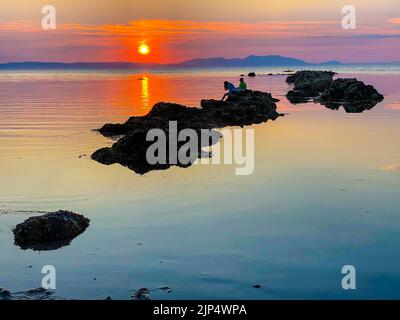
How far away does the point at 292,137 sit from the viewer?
33.8 metres

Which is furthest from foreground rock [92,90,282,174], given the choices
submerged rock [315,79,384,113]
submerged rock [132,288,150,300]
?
submerged rock [315,79,384,113]

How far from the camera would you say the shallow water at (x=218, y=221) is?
40.1 feet

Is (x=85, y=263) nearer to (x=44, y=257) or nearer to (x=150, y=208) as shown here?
(x=44, y=257)

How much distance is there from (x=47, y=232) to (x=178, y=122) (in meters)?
18.9

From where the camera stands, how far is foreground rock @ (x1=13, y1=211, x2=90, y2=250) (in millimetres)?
14758

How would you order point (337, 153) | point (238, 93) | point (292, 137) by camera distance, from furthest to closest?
point (238, 93)
point (292, 137)
point (337, 153)

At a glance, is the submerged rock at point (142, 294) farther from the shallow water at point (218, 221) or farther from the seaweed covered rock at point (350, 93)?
the seaweed covered rock at point (350, 93)

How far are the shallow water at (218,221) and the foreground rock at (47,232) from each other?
39 cm

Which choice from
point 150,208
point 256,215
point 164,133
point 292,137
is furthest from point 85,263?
point 292,137

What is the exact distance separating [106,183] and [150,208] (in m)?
4.05

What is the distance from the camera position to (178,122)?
1309 inches

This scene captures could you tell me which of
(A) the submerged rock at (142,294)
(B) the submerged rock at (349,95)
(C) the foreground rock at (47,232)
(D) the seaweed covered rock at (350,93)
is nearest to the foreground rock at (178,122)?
(C) the foreground rock at (47,232)

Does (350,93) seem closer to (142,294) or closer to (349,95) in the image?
(349,95)
